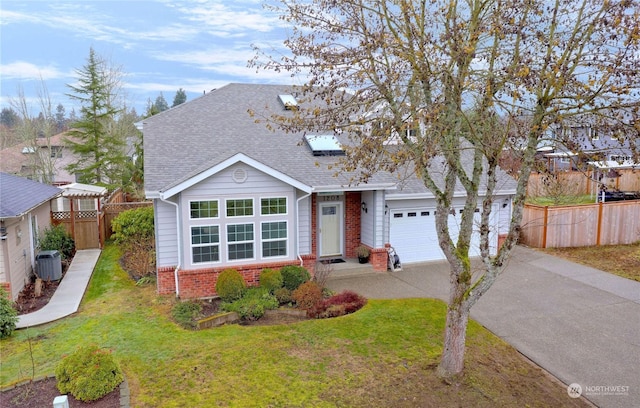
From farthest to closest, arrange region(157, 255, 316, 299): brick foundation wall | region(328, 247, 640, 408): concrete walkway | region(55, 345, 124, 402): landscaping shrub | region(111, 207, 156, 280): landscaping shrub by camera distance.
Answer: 1. region(111, 207, 156, 280): landscaping shrub
2. region(157, 255, 316, 299): brick foundation wall
3. region(328, 247, 640, 408): concrete walkway
4. region(55, 345, 124, 402): landscaping shrub

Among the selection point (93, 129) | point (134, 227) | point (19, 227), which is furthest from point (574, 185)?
point (93, 129)

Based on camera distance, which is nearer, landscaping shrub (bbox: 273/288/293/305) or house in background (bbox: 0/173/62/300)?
house in background (bbox: 0/173/62/300)

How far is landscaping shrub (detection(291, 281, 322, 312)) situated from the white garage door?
4818 millimetres

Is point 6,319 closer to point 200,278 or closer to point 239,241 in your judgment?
point 200,278

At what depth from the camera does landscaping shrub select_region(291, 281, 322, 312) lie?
11.0 metres

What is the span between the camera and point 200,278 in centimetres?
1189

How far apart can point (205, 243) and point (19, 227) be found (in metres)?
5.61

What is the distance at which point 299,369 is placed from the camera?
25.8ft

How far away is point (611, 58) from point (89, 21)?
21.8 m

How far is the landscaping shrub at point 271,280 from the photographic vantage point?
1167 centimetres

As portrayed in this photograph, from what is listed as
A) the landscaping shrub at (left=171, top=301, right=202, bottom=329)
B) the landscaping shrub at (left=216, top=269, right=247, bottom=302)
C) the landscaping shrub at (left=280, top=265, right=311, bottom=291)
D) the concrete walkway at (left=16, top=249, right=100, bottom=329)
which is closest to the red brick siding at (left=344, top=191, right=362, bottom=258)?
the landscaping shrub at (left=280, top=265, right=311, bottom=291)

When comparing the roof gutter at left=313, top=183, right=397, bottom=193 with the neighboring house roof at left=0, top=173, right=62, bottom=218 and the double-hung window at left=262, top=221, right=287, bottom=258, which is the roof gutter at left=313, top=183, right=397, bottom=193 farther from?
the neighboring house roof at left=0, top=173, right=62, bottom=218

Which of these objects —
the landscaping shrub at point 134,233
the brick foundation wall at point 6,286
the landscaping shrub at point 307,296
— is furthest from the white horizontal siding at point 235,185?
the brick foundation wall at point 6,286

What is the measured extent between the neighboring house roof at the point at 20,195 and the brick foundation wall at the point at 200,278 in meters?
3.99
